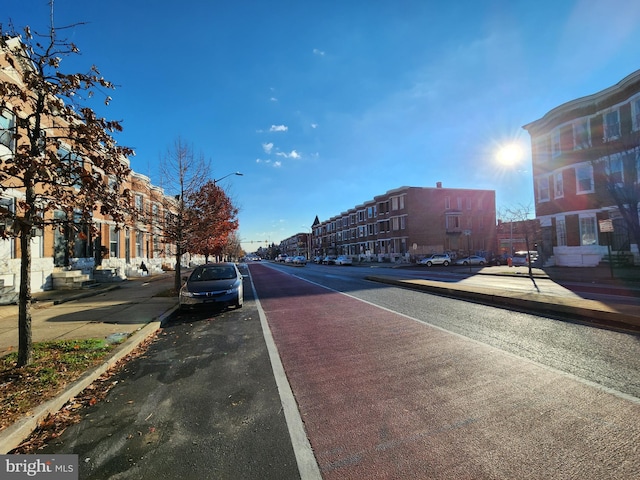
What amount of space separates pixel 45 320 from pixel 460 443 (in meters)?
10.7

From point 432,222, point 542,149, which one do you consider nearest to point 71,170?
point 542,149

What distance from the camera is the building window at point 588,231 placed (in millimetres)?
22625

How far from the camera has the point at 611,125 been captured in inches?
843

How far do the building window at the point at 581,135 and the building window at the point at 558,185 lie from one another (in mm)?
2333

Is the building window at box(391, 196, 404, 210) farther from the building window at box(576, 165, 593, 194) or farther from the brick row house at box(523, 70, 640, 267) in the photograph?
the building window at box(576, 165, 593, 194)

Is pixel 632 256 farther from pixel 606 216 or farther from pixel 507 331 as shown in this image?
pixel 507 331

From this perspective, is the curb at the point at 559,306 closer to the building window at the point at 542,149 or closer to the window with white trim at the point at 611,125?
the window with white trim at the point at 611,125

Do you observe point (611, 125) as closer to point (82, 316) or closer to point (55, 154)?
point (55, 154)

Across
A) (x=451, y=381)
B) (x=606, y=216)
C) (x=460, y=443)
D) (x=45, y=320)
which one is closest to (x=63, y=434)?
(x=460, y=443)

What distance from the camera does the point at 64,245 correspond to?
18.0 m

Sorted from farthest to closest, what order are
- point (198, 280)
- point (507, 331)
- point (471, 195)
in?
point (471, 195) → point (198, 280) → point (507, 331)

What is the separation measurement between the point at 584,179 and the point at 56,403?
3033 cm

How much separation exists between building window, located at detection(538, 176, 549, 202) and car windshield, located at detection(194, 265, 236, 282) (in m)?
26.7

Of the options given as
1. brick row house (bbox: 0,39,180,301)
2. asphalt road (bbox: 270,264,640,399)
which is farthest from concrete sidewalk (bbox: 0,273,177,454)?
asphalt road (bbox: 270,264,640,399)
